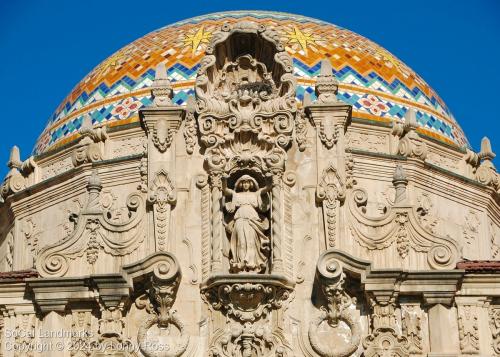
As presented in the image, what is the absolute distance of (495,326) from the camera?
32.0m

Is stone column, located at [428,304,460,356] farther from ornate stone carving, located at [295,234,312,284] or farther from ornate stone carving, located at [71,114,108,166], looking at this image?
ornate stone carving, located at [71,114,108,166]

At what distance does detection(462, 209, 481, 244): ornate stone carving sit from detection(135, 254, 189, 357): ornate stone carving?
9897mm

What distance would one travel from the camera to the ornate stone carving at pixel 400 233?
3216 cm

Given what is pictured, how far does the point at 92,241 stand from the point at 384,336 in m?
4.98

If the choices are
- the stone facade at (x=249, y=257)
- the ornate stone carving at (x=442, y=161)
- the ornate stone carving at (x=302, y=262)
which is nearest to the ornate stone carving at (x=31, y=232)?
the stone facade at (x=249, y=257)

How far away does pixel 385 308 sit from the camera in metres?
31.8

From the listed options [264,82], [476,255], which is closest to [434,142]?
[476,255]

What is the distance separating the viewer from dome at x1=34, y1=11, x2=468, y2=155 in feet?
139

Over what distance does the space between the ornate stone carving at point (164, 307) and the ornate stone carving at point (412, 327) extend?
347 centimetres

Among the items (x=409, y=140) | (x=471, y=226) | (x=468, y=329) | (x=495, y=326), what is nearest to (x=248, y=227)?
(x=468, y=329)

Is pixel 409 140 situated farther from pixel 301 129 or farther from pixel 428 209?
pixel 301 129

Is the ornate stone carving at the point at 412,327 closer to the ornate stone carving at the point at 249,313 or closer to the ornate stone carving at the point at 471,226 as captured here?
the ornate stone carving at the point at 249,313

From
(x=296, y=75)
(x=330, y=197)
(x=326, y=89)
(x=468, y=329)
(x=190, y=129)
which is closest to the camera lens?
(x=468, y=329)

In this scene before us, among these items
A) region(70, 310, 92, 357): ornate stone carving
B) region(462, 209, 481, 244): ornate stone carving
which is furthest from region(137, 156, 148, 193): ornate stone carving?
region(462, 209, 481, 244): ornate stone carving
